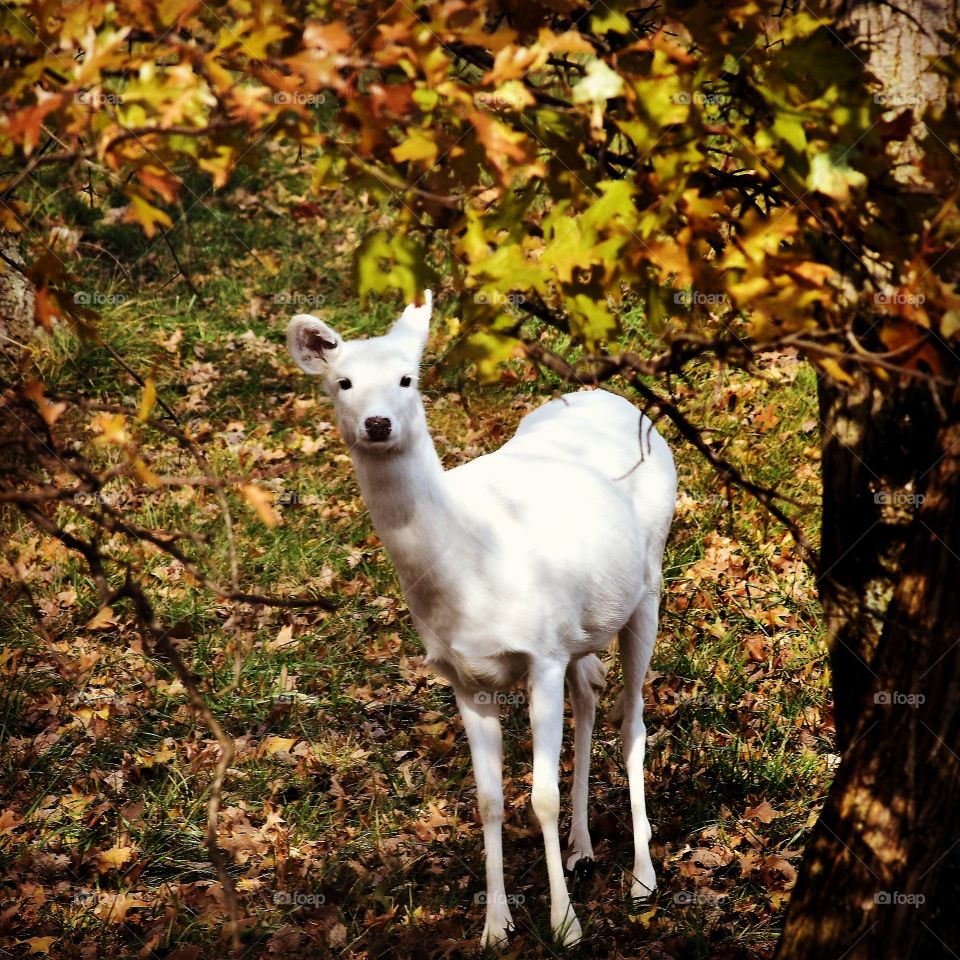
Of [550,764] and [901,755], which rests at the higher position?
[901,755]

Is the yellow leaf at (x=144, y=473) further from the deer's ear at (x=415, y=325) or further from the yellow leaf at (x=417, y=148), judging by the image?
the deer's ear at (x=415, y=325)

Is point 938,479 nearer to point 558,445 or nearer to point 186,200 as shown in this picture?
point 558,445

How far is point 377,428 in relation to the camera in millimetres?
4059

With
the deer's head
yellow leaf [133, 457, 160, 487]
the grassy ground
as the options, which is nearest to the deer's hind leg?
the grassy ground

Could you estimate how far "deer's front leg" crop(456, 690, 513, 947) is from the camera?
182 inches

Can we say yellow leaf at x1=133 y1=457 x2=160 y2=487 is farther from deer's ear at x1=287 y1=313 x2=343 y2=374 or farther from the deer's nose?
deer's ear at x1=287 y1=313 x2=343 y2=374

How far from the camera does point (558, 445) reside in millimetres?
5410

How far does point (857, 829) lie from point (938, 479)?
1.01 m

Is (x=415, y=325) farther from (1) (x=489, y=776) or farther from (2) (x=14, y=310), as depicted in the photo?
(2) (x=14, y=310)

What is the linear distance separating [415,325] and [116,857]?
8.74 feet

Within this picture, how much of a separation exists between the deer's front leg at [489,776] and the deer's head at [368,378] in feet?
3.71

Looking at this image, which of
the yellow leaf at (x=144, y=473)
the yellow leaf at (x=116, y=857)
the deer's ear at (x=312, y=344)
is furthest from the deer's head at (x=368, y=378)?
the yellow leaf at (x=116, y=857)

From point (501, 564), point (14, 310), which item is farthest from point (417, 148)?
point (14, 310)

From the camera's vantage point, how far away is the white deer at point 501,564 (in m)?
4.32
